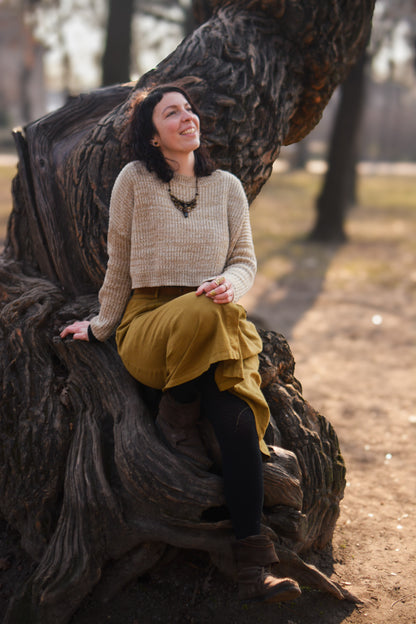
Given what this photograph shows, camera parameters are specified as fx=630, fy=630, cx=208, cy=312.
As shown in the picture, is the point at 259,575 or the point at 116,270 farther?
the point at 116,270

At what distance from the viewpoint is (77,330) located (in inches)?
123

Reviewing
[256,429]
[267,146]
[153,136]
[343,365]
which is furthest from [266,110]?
[343,365]

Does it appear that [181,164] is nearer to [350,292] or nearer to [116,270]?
[116,270]

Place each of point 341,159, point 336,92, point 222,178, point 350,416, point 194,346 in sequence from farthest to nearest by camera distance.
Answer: point 336,92 < point 341,159 < point 350,416 < point 222,178 < point 194,346

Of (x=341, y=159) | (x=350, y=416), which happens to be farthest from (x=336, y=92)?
(x=350, y=416)

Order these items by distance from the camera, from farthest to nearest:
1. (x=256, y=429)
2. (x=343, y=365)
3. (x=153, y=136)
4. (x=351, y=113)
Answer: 1. (x=351, y=113)
2. (x=343, y=365)
3. (x=153, y=136)
4. (x=256, y=429)

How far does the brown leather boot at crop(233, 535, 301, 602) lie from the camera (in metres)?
2.38

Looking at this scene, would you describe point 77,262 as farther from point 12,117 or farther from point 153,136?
point 12,117

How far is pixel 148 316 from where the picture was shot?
2678mm

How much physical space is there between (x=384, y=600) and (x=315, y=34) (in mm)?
3133

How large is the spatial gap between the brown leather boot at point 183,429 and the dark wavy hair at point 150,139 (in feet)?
3.25

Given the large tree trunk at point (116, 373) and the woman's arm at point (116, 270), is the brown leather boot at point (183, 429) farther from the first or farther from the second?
the woman's arm at point (116, 270)

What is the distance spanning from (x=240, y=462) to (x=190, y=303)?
67 cm

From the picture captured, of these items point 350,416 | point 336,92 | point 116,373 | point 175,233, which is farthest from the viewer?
point 336,92
